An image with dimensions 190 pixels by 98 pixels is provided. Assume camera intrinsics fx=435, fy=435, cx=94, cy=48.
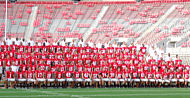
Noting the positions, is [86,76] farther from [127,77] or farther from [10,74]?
Answer: [10,74]

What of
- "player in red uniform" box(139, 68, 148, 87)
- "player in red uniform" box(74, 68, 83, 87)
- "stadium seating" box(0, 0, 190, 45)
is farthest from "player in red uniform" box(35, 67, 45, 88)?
"stadium seating" box(0, 0, 190, 45)

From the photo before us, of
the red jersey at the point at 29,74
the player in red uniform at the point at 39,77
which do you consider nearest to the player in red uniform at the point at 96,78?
the player in red uniform at the point at 39,77

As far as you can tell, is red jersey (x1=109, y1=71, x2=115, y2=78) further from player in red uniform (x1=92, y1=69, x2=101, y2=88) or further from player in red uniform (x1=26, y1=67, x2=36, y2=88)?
player in red uniform (x1=26, y1=67, x2=36, y2=88)

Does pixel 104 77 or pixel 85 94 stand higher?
pixel 104 77

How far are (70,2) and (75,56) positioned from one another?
2164 cm

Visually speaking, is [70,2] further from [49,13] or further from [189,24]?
[189,24]

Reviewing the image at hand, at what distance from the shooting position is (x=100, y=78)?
2047cm

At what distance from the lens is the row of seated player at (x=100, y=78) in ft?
63.9

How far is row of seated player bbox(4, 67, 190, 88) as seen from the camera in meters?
19.5

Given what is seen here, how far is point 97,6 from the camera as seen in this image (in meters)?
41.1

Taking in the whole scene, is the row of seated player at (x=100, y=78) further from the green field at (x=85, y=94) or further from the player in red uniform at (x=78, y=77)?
the green field at (x=85, y=94)

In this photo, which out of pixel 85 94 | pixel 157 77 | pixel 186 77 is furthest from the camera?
pixel 186 77

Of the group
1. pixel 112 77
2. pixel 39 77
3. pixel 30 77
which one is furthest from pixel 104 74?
pixel 30 77

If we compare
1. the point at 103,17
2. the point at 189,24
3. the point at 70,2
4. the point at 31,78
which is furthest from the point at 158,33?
the point at 31,78
